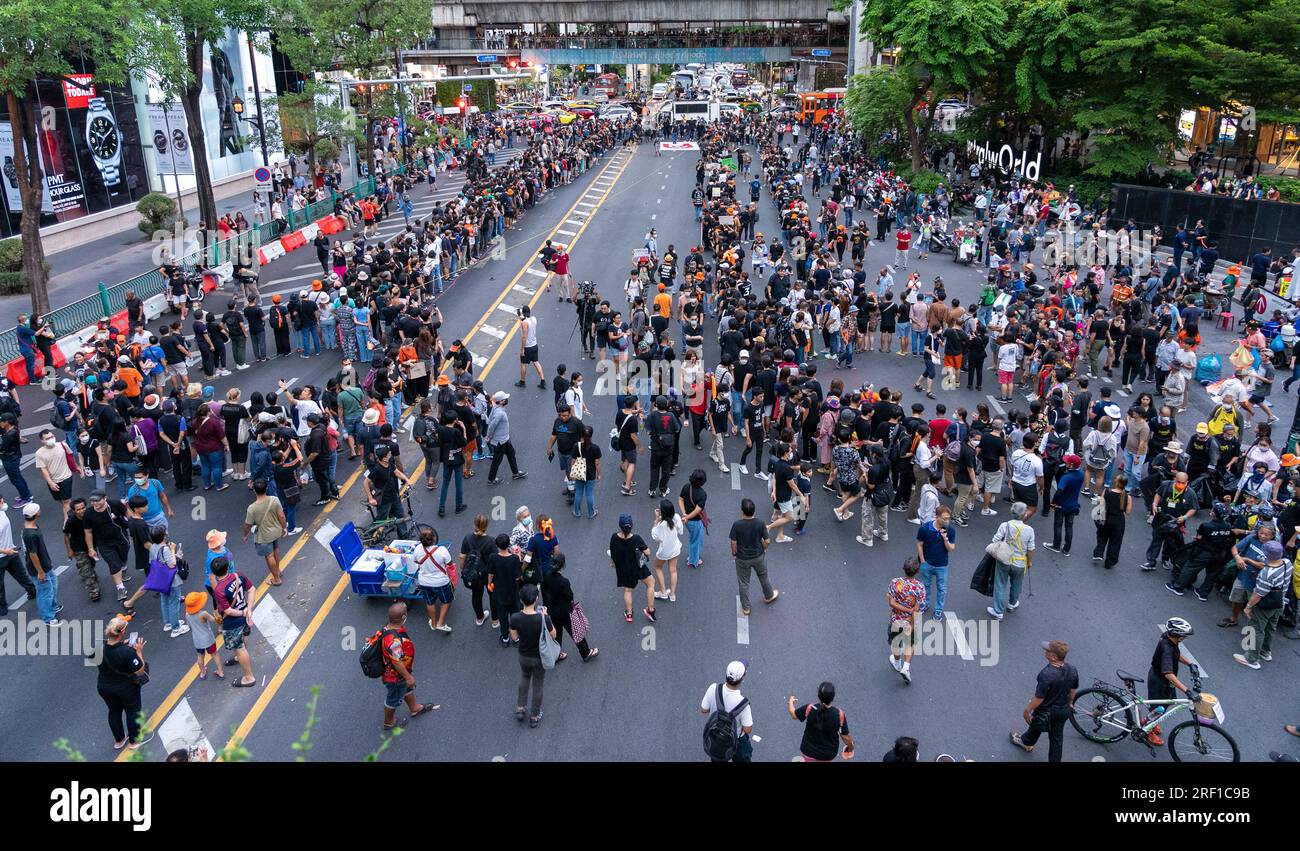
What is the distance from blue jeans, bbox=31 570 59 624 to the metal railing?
12.1 m

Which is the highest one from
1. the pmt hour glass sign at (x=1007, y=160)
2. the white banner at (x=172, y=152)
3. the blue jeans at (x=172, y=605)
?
the white banner at (x=172, y=152)

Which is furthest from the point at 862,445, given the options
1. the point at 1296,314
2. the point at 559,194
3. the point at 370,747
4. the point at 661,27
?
the point at 661,27

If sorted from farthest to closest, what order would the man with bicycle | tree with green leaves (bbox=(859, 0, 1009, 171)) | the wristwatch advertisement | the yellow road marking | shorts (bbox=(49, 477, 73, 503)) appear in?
1. tree with green leaves (bbox=(859, 0, 1009, 171))
2. the wristwatch advertisement
3. shorts (bbox=(49, 477, 73, 503))
4. the yellow road marking
5. the man with bicycle

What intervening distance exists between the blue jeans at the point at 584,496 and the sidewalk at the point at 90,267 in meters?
19.4

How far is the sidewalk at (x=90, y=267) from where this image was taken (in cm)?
2692

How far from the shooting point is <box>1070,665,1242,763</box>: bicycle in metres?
8.80

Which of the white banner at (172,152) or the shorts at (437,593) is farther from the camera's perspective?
the white banner at (172,152)

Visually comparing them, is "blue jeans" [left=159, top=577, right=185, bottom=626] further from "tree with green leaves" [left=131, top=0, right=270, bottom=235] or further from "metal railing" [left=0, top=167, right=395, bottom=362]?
"tree with green leaves" [left=131, top=0, right=270, bottom=235]

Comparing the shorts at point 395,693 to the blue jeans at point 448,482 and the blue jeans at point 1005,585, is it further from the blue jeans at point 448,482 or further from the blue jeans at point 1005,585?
the blue jeans at point 1005,585

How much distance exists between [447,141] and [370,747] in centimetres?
5242

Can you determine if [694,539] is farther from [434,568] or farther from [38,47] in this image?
[38,47]

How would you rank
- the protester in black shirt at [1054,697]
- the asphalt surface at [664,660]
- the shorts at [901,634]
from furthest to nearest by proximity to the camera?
the shorts at [901,634], the asphalt surface at [664,660], the protester in black shirt at [1054,697]

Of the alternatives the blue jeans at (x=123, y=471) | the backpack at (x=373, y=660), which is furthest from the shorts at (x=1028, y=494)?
the blue jeans at (x=123, y=471)

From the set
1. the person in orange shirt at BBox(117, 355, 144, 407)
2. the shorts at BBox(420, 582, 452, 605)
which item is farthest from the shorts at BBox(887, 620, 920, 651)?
the person in orange shirt at BBox(117, 355, 144, 407)
